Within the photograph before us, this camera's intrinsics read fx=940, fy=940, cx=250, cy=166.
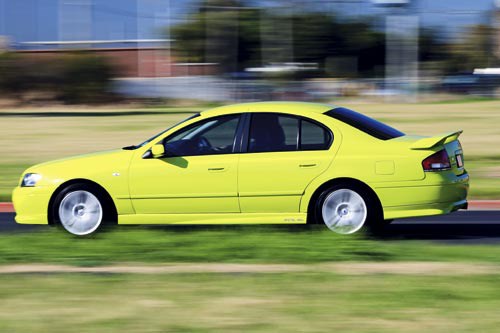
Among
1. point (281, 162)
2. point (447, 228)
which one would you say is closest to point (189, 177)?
point (281, 162)

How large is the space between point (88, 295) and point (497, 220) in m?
6.26

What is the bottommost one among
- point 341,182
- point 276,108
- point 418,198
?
point 418,198

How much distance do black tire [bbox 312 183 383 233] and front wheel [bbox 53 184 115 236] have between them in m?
2.26

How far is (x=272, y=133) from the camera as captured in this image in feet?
32.3

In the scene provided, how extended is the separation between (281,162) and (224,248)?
1.42 m

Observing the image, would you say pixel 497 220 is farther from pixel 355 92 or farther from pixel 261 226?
pixel 355 92

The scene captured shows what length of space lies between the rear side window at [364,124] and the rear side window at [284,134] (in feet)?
0.97

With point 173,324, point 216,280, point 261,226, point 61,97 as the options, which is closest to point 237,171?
point 261,226

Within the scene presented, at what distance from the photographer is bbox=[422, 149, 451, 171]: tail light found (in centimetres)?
947

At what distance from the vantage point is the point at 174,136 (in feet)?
32.9

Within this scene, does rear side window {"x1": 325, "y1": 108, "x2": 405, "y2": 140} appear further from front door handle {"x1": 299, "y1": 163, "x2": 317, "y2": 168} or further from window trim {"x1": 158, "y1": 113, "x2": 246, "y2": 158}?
window trim {"x1": 158, "y1": 113, "x2": 246, "y2": 158}

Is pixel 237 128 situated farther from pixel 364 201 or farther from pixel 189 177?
pixel 364 201

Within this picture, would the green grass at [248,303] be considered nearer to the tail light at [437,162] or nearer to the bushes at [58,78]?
the tail light at [437,162]

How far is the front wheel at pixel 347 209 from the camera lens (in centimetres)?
952
